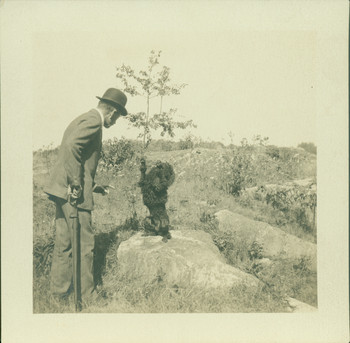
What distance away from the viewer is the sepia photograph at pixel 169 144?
4.41 m

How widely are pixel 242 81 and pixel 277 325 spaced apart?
295 cm

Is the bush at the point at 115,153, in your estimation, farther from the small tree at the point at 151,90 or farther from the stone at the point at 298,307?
the stone at the point at 298,307

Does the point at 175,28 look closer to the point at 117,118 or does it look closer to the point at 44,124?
the point at 117,118

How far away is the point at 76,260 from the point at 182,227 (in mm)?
1448

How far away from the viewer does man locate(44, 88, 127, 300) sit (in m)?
4.27

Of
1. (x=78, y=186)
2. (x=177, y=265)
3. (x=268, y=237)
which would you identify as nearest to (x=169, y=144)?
(x=78, y=186)

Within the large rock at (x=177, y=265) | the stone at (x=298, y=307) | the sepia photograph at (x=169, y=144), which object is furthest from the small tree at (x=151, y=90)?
the stone at (x=298, y=307)

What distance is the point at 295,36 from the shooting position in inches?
180

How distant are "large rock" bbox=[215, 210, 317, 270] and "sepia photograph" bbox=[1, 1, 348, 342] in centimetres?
2

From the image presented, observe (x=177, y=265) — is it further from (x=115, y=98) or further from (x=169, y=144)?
(x=115, y=98)

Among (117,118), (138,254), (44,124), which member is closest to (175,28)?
(117,118)

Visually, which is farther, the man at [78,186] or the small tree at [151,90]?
the small tree at [151,90]

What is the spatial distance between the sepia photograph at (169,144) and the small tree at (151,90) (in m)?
0.02

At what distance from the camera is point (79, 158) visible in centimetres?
427
